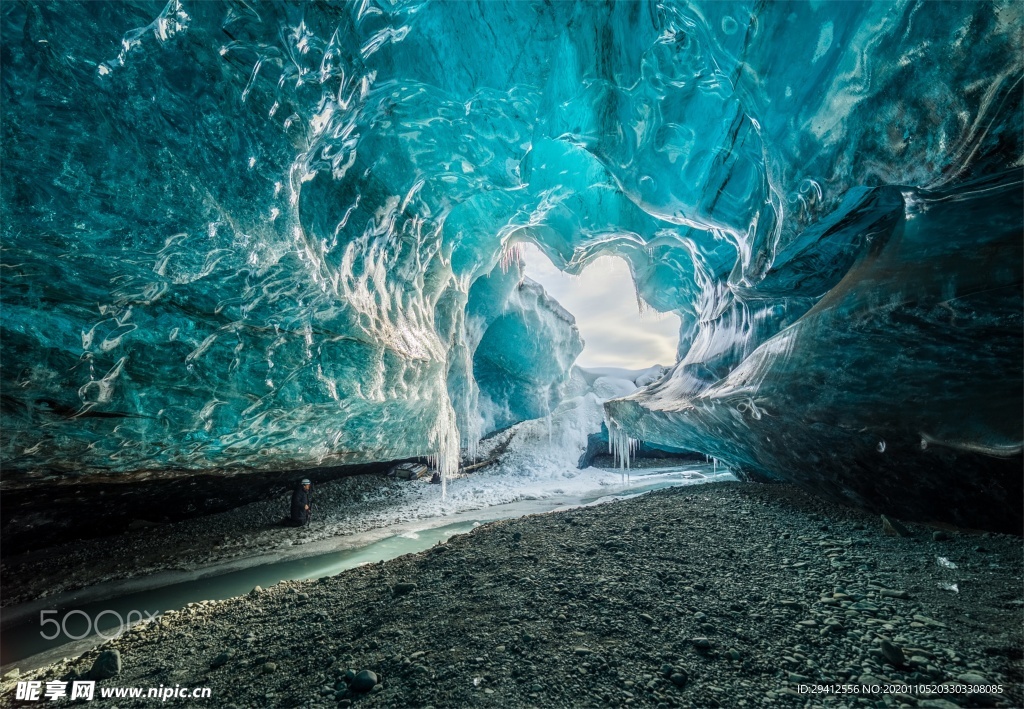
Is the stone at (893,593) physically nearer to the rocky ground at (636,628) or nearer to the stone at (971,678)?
the rocky ground at (636,628)

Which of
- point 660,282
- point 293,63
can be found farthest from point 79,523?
point 660,282

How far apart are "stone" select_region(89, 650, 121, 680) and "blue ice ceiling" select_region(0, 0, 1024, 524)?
2035mm

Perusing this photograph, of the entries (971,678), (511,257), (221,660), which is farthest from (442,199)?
(971,678)

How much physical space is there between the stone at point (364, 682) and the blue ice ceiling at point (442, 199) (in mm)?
3413

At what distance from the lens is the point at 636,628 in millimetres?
2449

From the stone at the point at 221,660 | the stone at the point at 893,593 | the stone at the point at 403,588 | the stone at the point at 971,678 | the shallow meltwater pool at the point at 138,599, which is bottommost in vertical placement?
the shallow meltwater pool at the point at 138,599

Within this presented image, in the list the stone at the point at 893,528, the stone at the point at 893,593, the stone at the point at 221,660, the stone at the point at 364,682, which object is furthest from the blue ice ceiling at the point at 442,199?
the stone at the point at 364,682

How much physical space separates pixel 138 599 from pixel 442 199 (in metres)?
6.41

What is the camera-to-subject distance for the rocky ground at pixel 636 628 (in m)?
1.89

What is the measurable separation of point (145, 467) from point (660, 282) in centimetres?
988

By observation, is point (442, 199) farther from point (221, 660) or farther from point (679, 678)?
point (679, 678)

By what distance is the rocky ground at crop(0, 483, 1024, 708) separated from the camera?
1.89 metres

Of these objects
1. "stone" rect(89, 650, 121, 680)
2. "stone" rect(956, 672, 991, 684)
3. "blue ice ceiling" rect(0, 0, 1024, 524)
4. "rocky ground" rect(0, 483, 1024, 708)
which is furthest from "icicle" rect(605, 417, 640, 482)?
"stone" rect(89, 650, 121, 680)

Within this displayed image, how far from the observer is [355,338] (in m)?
5.23
